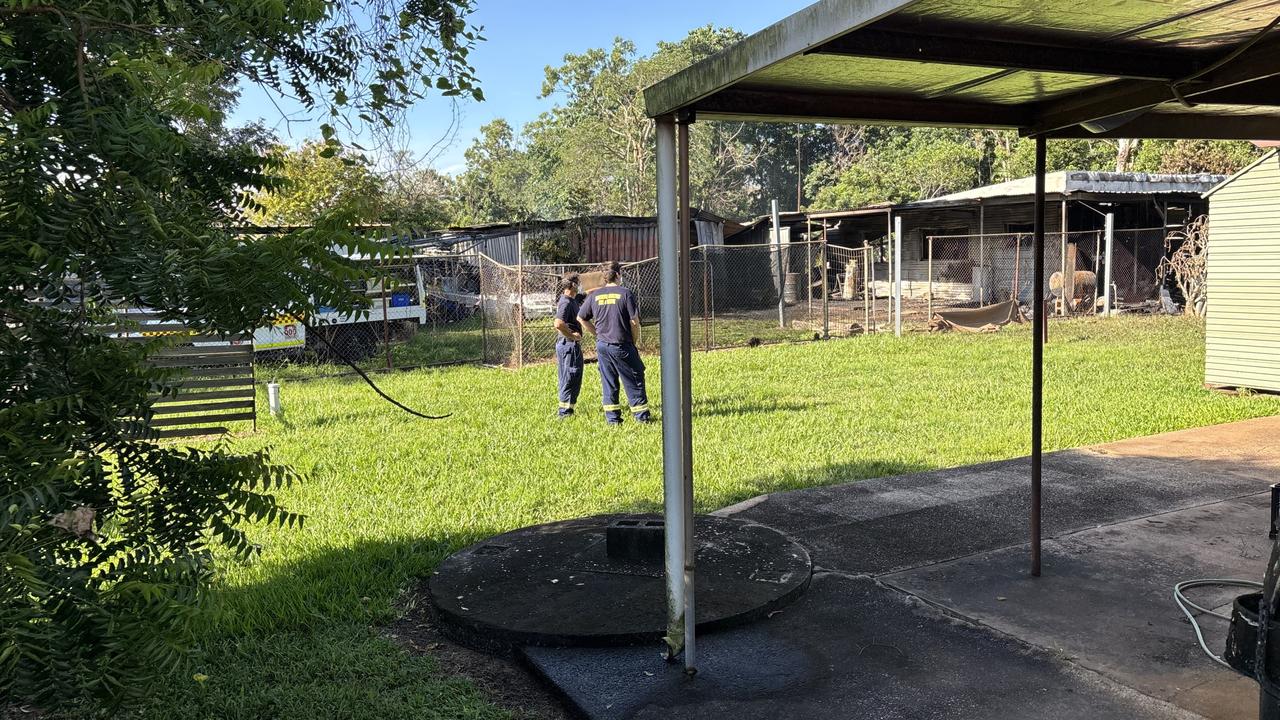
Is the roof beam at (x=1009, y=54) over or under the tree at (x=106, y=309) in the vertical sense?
over

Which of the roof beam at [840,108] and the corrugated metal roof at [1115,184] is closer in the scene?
the roof beam at [840,108]

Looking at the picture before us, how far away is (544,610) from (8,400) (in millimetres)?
2895

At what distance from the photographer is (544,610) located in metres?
4.67

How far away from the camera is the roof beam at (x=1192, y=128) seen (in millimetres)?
5020

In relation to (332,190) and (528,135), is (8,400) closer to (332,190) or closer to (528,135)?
(332,190)

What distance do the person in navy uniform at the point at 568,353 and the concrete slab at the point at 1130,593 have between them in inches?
229

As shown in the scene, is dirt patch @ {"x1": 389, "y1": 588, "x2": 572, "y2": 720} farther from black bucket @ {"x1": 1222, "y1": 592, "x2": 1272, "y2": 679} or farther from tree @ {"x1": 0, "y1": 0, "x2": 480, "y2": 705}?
black bucket @ {"x1": 1222, "y1": 592, "x2": 1272, "y2": 679}

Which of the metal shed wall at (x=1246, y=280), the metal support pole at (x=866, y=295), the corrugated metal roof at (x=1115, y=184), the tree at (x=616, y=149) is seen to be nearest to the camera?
the metal shed wall at (x=1246, y=280)

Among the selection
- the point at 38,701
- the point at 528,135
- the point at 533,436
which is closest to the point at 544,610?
the point at 38,701

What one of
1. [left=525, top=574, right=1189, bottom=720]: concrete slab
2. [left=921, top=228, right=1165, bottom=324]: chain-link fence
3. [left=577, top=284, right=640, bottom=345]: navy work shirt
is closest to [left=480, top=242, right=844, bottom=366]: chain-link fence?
[left=577, top=284, right=640, bottom=345]: navy work shirt

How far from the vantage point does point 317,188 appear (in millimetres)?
18625

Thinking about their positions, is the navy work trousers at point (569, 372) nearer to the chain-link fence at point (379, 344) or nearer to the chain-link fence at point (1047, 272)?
the chain-link fence at point (379, 344)

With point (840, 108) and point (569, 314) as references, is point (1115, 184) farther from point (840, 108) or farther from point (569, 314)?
point (840, 108)

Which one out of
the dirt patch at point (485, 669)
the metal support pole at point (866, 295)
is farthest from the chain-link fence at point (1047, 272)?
the dirt patch at point (485, 669)
